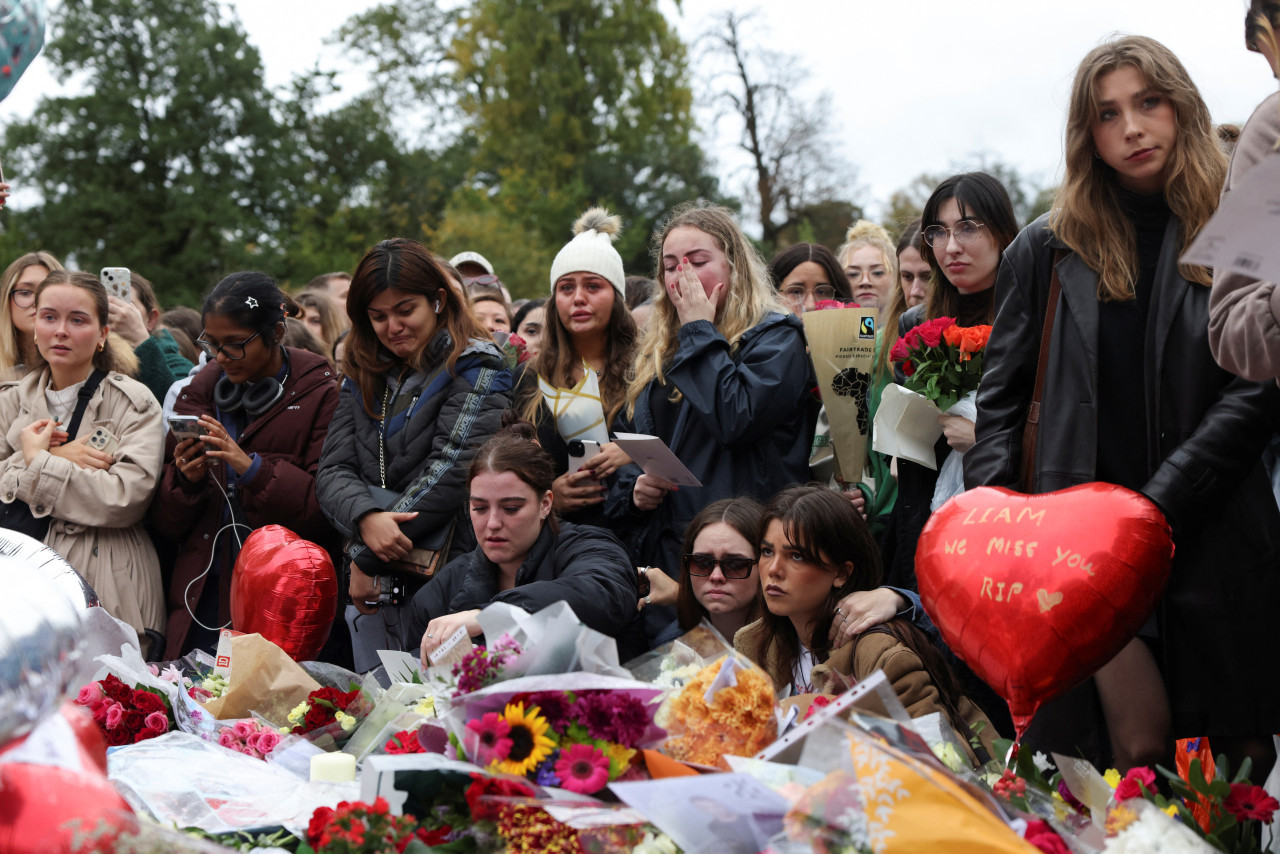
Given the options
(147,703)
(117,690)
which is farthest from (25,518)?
(147,703)

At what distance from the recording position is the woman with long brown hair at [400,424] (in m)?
4.09

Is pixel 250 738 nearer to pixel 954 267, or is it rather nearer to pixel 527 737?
pixel 527 737

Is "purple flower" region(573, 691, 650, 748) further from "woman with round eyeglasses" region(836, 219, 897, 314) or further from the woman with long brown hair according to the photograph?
"woman with round eyeglasses" region(836, 219, 897, 314)

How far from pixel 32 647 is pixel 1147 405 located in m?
2.27

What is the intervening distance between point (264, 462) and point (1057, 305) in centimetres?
308

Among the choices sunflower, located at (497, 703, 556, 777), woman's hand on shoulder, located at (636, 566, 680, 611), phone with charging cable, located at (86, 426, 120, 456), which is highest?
phone with charging cable, located at (86, 426, 120, 456)

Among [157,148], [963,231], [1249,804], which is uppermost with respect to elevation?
[157,148]

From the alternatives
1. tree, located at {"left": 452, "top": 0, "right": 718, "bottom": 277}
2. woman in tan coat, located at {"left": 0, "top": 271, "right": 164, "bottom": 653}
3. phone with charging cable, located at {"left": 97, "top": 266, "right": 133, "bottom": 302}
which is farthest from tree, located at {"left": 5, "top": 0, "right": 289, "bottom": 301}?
woman in tan coat, located at {"left": 0, "top": 271, "right": 164, "bottom": 653}

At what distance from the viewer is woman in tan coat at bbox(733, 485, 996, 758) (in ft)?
9.61

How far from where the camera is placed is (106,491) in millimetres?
4527

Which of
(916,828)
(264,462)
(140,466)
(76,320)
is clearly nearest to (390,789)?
(916,828)

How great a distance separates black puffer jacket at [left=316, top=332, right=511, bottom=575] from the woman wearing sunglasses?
11.9 inches

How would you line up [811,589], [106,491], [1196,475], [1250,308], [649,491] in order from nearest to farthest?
[1250,308]
[1196,475]
[811,589]
[649,491]
[106,491]

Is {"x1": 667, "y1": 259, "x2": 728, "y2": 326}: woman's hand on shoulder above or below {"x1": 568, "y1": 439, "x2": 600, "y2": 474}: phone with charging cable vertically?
above
